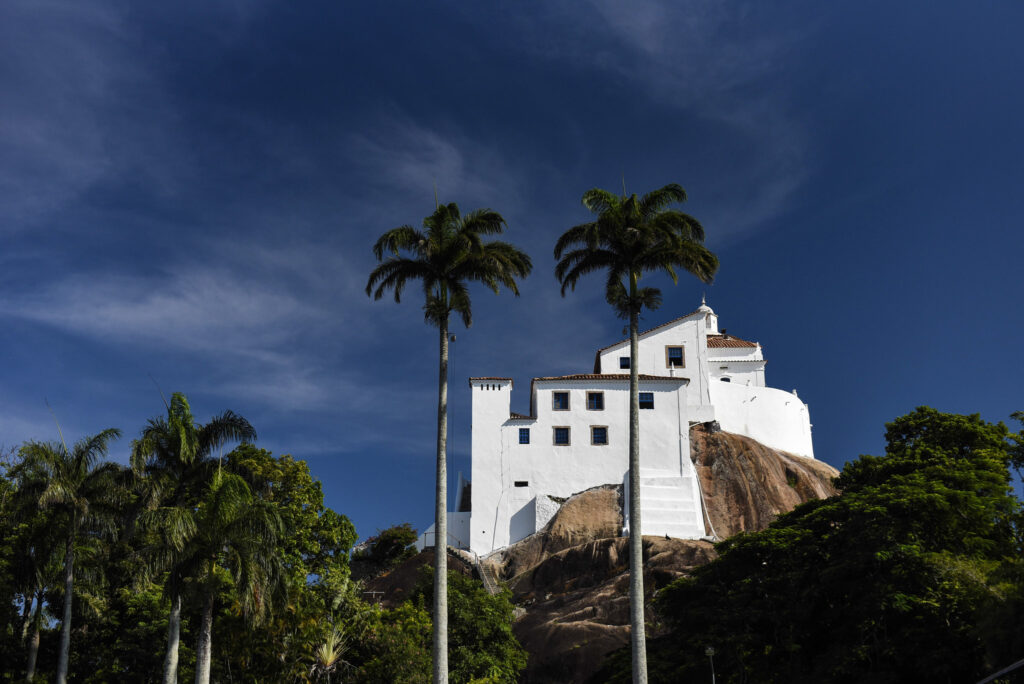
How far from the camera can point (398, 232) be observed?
26.9 m

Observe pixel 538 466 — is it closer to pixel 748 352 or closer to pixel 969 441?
pixel 748 352

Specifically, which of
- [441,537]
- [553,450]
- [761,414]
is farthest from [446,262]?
[761,414]

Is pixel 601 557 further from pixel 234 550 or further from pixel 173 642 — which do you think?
pixel 173 642

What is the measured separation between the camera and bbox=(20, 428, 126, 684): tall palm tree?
3359cm

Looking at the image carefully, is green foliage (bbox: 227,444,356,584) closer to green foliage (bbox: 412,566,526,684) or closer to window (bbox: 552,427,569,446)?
green foliage (bbox: 412,566,526,684)

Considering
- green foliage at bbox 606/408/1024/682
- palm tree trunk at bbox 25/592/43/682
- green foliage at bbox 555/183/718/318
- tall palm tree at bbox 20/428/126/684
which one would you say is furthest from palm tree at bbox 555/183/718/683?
palm tree trunk at bbox 25/592/43/682

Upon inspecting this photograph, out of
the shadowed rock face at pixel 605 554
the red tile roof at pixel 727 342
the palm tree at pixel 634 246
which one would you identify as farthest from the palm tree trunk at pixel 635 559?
the red tile roof at pixel 727 342

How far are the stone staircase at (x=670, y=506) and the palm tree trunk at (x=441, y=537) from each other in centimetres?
3215

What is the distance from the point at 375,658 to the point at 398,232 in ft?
55.2

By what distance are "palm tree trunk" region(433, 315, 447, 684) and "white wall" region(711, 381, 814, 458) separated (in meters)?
44.5

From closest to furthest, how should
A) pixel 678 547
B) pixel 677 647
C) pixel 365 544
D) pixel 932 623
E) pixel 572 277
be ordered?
pixel 932 623, pixel 572 277, pixel 677 647, pixel 678 547, pixel 365 544

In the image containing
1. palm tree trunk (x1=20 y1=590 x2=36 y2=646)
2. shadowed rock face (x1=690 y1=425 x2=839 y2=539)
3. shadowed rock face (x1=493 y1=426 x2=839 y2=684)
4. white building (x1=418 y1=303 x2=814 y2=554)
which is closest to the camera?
palm tree trunk (x1=20 y1=590 x2=36 y2=646)

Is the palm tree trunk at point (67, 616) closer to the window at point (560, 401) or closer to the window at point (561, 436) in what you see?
the window at point (561, 436)

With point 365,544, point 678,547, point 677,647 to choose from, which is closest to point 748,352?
point 678,547
